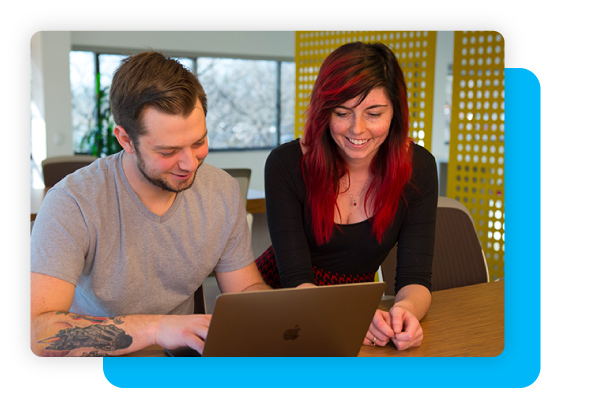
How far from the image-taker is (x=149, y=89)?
0.97 m

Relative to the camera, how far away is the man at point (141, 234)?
0.96 metres

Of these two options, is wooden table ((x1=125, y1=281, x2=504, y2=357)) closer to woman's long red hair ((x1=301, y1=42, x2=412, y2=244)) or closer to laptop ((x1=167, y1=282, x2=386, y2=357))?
laptop ((x1=167, y1=282, x2=386, y2=357))

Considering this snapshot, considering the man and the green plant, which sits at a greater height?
the green plant

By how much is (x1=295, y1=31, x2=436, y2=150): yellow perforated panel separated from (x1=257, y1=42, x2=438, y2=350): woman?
4cm

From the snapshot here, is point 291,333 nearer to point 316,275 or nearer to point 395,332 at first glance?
point 395,332

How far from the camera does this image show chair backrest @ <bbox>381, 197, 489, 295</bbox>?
1530 millimetres

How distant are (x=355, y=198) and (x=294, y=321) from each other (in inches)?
17.8

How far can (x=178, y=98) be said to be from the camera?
3.18 feet

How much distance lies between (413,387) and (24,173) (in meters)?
0.69

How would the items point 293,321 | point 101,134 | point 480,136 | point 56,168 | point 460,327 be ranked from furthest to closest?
point 480,136 < point 101,134 < point 460,327 < point 56,168 < point 293,321

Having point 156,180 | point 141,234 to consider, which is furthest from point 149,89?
point 141,234

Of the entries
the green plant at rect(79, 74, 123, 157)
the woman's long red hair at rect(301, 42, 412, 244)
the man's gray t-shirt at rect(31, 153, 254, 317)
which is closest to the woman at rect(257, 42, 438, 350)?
the woman's long red hair at rect(301, 42, 412, 244)

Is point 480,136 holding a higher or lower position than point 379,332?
higher

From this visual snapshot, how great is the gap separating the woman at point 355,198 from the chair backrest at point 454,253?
9.1 inches
